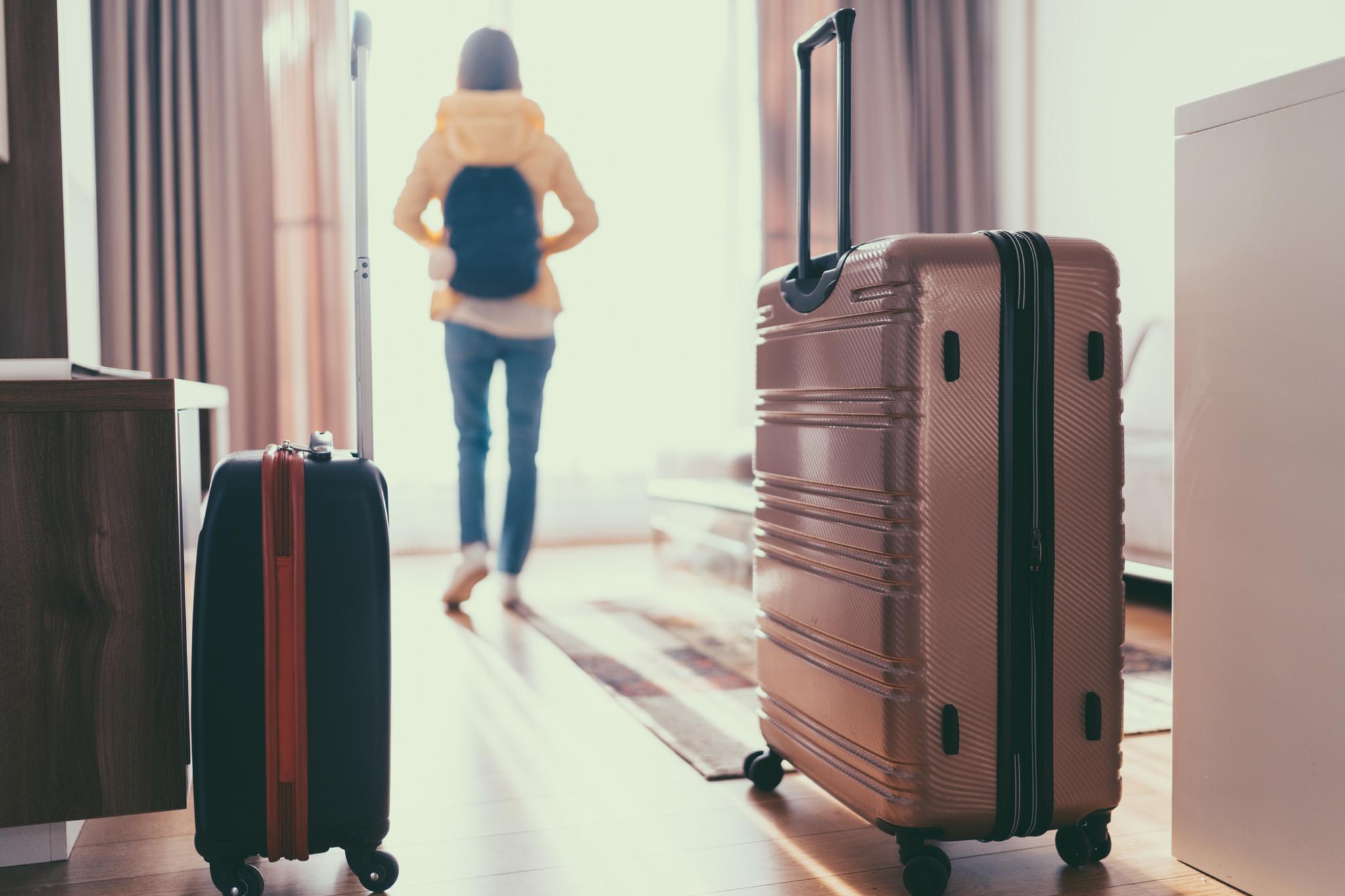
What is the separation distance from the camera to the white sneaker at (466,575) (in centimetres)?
274

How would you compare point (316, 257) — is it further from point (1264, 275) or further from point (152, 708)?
point (1264, 275)

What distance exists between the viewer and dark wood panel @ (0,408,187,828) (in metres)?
1.10

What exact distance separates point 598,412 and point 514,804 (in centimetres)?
294

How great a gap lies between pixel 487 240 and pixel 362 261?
4.97 feet

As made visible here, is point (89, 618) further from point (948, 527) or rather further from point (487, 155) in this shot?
point (487, 155)

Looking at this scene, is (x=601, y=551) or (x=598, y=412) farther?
(x=598, y=412)

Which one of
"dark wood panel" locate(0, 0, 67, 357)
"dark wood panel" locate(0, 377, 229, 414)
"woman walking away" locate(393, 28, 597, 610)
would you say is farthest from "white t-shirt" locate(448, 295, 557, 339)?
"dark wood panel" locate(0, 377, 229, 414)

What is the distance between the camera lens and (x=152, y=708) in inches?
44.9

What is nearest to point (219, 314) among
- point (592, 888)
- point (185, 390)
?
point (185, 390)

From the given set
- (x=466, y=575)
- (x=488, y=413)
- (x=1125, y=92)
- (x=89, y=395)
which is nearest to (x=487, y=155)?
(x=488, y=413)

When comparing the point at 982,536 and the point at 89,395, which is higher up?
the point at 89,395

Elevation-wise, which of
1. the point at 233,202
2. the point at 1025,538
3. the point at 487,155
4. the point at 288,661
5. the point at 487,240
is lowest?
the point at 288,661

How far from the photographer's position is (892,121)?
4516mm

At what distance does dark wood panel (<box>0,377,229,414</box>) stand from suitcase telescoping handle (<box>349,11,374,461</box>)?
19 centimetres
